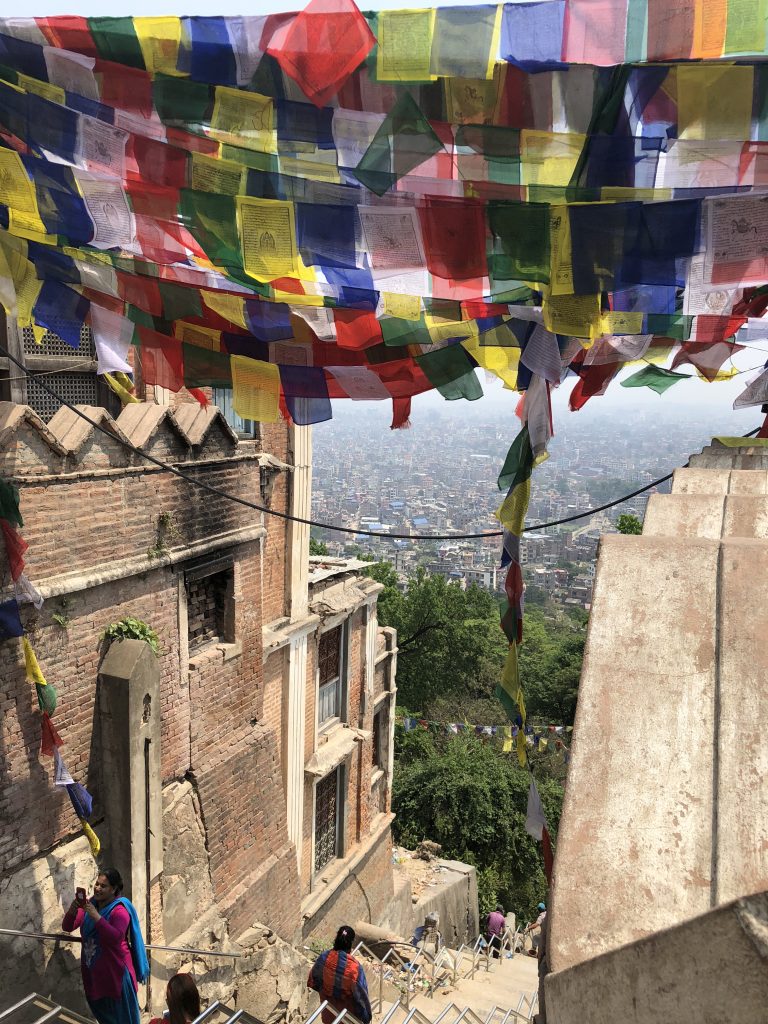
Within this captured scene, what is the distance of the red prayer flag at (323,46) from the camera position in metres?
3.49

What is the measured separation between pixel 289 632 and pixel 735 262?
7.43 metres

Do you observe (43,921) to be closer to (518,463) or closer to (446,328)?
(518,463)

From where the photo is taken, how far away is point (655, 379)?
667 cm

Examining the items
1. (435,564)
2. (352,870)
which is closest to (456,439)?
(435,564)

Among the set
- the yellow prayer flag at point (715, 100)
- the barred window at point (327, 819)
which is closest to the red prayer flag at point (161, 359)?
the yellow prayer flag at point (715, 100)

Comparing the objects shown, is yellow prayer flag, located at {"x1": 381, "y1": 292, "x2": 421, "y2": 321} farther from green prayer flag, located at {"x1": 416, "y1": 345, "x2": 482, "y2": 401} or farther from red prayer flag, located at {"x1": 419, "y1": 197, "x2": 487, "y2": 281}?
green prayer flag, located at {"x1": 416, "y1": 345, "x2": 482, "y2": 401}

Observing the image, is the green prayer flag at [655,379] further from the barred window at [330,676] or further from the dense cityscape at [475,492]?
the dense cityscape at [475,492]

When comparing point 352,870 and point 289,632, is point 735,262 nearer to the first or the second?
point 289,632

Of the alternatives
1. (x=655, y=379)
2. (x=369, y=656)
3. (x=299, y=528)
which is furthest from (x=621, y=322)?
(x=369, y=656)

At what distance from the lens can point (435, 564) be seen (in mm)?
68500

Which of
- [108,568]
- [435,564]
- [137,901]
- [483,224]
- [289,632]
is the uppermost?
[483,224]

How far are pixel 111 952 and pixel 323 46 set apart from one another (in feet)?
17.2

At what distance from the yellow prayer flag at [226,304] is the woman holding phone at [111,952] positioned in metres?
3.56

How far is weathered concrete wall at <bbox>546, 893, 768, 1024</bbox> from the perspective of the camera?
1.42 metres
